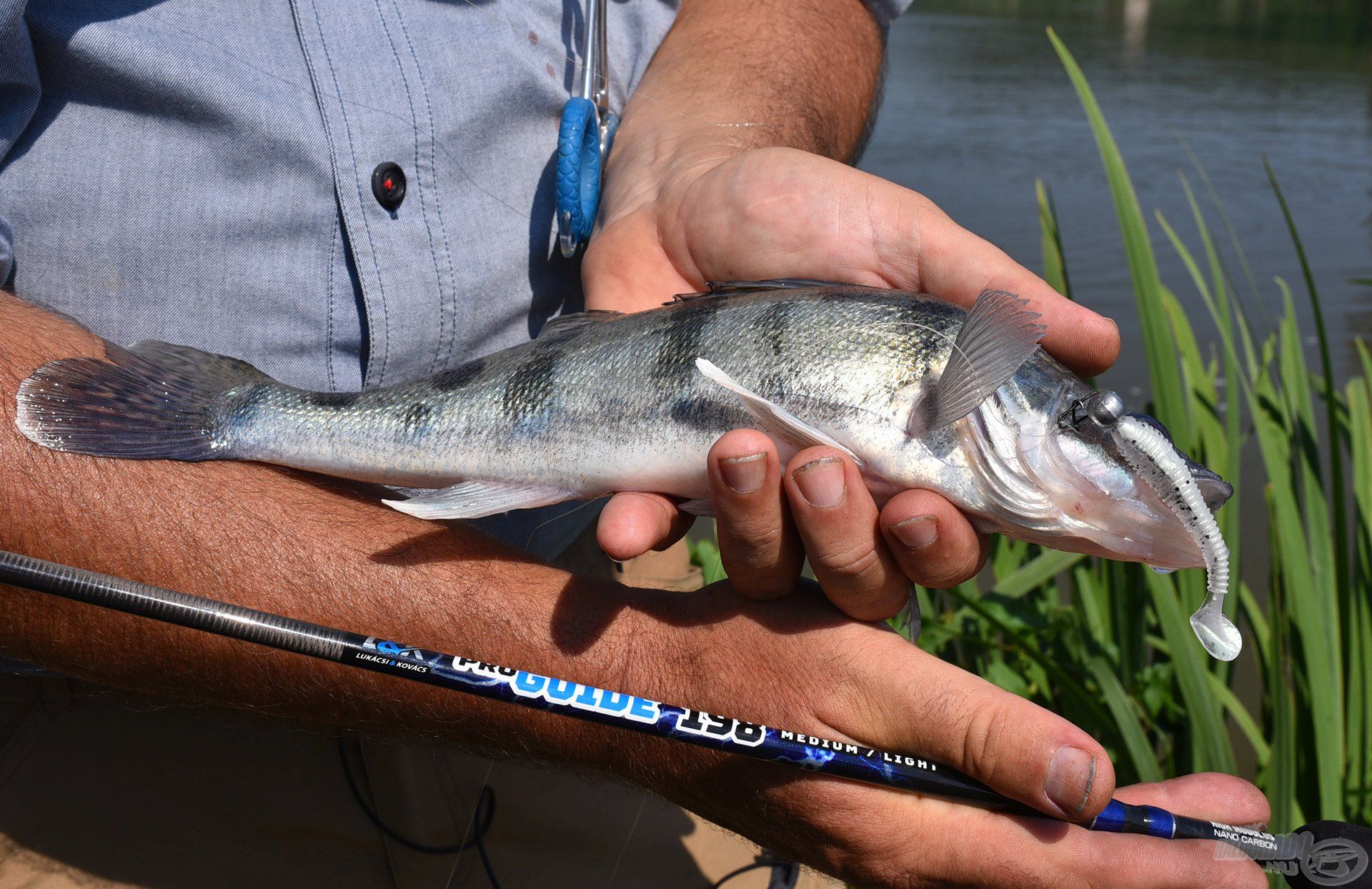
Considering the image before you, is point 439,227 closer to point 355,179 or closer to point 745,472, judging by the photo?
point 355,179

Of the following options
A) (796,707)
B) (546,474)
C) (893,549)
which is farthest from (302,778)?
(893,549)

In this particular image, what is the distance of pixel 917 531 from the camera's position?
1.60 m

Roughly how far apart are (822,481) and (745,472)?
0.13 metres

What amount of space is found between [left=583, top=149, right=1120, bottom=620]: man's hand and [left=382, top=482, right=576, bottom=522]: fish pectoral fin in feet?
0.74

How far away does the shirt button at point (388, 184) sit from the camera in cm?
204

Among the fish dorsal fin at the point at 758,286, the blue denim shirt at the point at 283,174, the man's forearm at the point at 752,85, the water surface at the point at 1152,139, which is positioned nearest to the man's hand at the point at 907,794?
the fish dorsal fin at the point at 758,286

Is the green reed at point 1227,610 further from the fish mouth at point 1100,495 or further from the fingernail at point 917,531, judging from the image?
the fingernail at point 917,531

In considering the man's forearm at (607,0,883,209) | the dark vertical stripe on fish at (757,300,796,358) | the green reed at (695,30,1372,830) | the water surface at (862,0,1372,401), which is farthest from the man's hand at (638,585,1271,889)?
the water surface at (862,0,1372,401)

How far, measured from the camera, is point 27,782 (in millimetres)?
2070

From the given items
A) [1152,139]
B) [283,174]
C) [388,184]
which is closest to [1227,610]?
[388,184]

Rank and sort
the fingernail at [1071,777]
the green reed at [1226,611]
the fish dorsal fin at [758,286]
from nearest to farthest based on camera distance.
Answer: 1. the fingernail at [1071,777]
2. the fish dorsal fin at [758,286]
3. the green reed at [1226,611]

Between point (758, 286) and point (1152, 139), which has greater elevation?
point (758, 286)

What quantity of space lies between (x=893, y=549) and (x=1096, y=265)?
22.9 feet

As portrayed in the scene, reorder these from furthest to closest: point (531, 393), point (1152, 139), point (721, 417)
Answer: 1. point (1152, 139)
2. point (531, 393)
3. point (721, 417)
